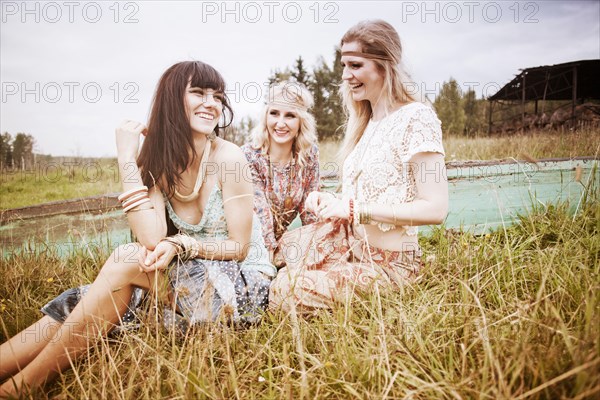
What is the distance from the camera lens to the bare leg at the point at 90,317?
140 centimetres

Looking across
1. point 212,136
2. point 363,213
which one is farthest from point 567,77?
point 212,136

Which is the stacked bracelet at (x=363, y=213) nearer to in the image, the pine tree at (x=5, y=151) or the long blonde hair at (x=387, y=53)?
the long blonde hair at (x=387, y=53)

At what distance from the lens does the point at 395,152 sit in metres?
1.78

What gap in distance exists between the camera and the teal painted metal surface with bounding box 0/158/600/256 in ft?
10.3

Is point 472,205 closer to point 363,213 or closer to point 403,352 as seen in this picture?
point 363,213

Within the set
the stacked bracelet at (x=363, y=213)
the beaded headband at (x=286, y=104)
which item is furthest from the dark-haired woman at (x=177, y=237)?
the beaded headband at (x=286, y=104)

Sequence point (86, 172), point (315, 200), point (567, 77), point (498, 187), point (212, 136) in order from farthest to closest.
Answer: point (567, 77) < point (86, 172) < point (498, 187) < point (212, 136) < point (315, 200)

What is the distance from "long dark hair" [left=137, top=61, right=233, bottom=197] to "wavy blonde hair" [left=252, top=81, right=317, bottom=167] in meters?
1.49

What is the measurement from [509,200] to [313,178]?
2.09 metres

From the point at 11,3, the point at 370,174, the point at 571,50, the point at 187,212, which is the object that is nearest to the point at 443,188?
the point at 370,174

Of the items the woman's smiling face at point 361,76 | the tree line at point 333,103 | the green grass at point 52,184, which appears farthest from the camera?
the tree line at point 333,103

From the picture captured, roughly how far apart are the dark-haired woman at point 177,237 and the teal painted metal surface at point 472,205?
1482mm

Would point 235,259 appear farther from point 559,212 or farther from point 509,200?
point 509,200

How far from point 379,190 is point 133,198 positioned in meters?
1.28
